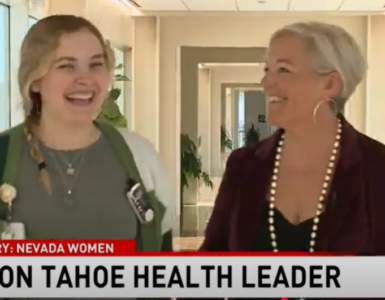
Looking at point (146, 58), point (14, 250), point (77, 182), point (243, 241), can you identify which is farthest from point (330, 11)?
point (14, 250)

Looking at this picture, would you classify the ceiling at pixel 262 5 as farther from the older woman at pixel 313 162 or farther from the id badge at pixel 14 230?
the id badge at pixel 14 230

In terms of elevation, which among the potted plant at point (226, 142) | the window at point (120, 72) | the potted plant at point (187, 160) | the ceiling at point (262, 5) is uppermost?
the ceiling at point (262, 5)

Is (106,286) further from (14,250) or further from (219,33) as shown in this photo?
(219,33)

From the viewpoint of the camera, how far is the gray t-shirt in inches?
66.6

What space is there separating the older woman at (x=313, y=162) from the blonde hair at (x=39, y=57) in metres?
0.38

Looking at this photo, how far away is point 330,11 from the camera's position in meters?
1.71

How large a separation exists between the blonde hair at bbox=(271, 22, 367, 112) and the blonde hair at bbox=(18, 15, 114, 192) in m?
0.43

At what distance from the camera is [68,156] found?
5.55 ft

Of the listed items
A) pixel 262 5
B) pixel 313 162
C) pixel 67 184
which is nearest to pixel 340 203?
pixel 313 162

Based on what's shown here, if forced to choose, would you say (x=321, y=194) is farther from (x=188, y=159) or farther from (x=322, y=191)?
(x=188, y=159)

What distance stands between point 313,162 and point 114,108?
0.44 m

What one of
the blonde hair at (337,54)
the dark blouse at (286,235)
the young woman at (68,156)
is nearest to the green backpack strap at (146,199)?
the young woman at (68,156)

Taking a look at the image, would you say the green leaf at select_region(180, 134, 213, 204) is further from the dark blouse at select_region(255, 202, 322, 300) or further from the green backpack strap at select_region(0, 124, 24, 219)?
the green backpack strap at select_region(0, 124, 24, 219)

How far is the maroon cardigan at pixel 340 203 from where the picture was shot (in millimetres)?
1682
